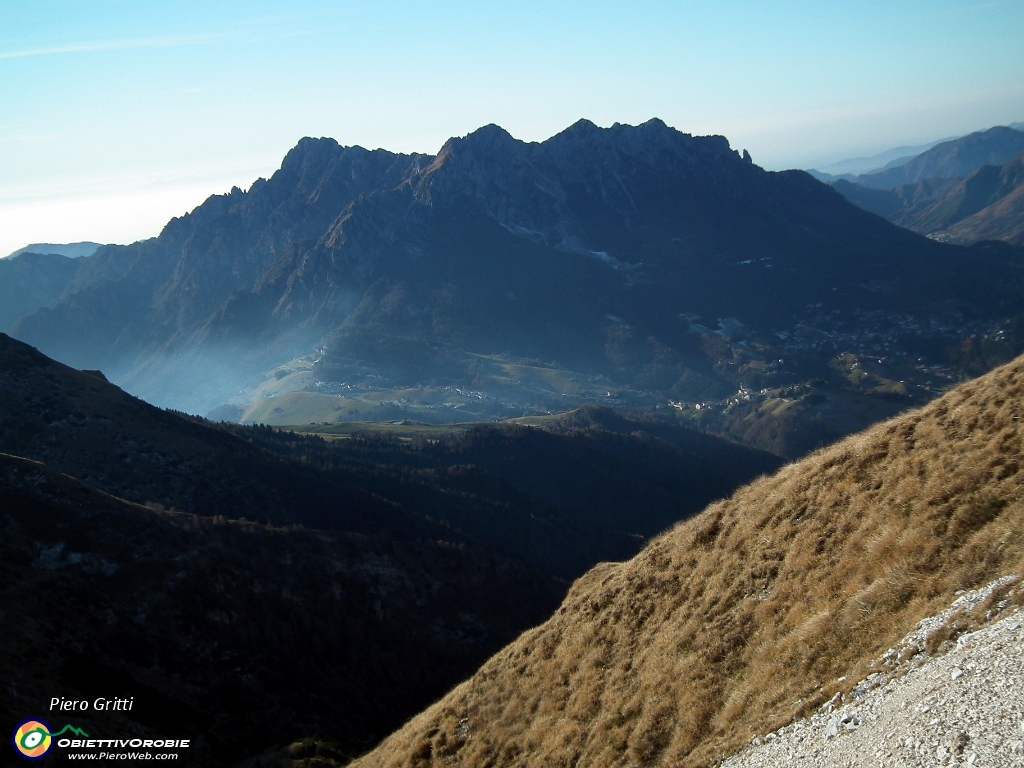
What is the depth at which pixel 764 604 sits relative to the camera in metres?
26.1

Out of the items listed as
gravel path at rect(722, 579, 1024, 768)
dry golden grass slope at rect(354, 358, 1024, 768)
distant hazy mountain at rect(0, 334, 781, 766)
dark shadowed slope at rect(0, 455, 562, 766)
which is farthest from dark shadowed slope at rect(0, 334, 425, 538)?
gravel path at rect(722, 579, 1024, 768)

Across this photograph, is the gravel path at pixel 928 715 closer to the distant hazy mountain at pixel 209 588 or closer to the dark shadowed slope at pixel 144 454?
the distant hazy mountain at pixel 209 588

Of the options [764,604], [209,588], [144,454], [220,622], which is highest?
[144,454]

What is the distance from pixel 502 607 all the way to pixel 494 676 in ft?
177

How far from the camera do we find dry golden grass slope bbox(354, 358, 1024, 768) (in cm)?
2139

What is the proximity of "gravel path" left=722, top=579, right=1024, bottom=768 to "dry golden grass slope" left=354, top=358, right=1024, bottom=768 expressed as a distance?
0.81 metres

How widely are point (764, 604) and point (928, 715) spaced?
9.59 meters

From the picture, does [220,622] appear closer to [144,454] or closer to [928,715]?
[144,454]

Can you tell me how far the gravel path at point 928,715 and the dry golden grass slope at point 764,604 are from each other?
→ 814mm

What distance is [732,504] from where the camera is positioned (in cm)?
3516

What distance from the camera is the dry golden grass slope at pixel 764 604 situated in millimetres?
21391

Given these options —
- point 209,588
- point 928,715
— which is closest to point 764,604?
point 928,715

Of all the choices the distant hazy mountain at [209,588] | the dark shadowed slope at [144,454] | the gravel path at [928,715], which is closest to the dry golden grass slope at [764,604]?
the gravel path at [928,715]

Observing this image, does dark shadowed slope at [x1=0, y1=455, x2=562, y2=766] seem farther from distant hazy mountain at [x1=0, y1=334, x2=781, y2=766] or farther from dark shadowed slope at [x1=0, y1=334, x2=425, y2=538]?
dark shadowed slope at [x1=0, y1=334, x2=425, y2=538]
